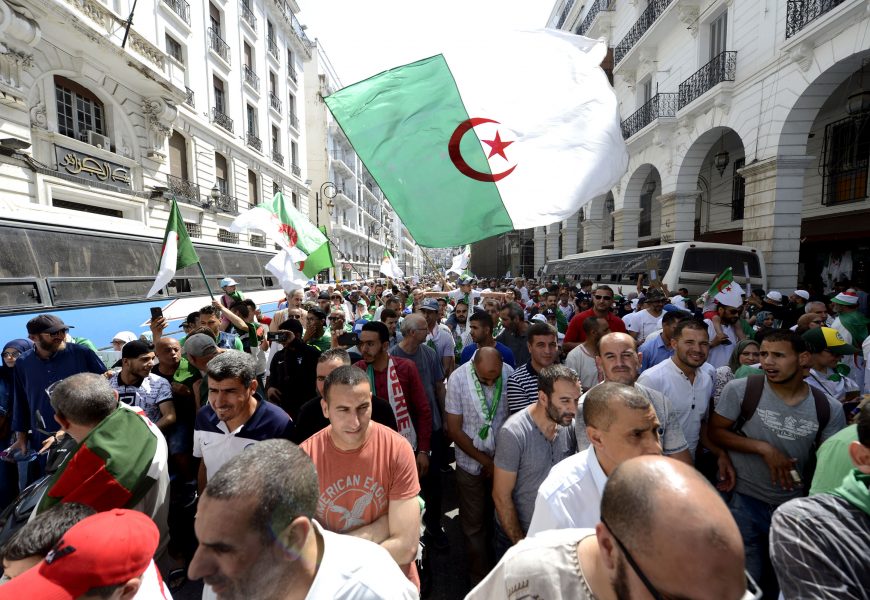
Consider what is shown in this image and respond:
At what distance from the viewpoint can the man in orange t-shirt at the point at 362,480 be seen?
79.1 inches

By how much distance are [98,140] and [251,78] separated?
44.3 ft

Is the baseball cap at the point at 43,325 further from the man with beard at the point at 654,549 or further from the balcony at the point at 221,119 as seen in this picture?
the balcony at the point at 221,119

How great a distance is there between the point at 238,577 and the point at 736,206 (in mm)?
19407

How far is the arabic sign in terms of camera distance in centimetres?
1187

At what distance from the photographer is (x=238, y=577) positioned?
108 centimetres

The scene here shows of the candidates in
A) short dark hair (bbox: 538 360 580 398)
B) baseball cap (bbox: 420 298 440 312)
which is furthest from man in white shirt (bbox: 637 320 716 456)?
baseball cap (bbox: 420 298 440 312)

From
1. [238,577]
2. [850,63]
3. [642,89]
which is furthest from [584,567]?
[642,89]

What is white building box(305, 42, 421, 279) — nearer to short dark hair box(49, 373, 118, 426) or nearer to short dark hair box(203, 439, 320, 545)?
short dark hair box(49, 373, 118, 426)

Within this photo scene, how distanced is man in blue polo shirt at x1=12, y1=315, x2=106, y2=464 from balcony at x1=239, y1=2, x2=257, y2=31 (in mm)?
26019

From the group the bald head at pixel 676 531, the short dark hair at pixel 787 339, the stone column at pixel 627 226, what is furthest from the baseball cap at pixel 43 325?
the stone column at pixel 627 226

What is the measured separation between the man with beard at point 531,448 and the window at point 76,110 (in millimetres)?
15712

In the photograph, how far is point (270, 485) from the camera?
115 centimetres

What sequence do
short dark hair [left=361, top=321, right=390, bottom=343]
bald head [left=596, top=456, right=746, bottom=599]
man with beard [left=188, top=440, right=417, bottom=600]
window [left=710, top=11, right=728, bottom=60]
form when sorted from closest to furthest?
bald head [left=596, top=456, right=746, bottom=599] < man with beard [left=188, top=440, right=417, bottom=600] < short dark hair [left=361, top=321, right=390, bottom=343] < window [left=710, top=11, right=728, bottom=60]

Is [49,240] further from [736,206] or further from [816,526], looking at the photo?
[736,206]
